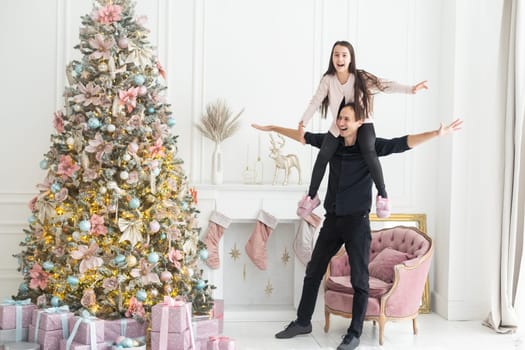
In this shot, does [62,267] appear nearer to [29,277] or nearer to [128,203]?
[29,277]

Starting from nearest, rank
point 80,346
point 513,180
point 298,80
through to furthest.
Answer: point 80,346, point 513,180, point 298,80

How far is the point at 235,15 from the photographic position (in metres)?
6.39

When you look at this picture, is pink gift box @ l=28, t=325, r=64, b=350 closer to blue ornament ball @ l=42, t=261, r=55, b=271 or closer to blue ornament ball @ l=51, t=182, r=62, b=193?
blue ornament ball @ l=42, t=261, r=55, b=271

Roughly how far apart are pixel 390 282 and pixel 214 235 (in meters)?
1.55

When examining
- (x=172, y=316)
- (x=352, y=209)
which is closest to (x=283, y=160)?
(x=352, y=209)

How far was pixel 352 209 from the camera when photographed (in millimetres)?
5422

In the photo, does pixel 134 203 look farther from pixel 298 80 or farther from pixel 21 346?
pixel 298 80

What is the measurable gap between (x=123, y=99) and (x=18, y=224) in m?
1.87

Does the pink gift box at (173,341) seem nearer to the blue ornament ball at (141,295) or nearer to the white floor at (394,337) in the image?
the blue ornament ball at (141,295)

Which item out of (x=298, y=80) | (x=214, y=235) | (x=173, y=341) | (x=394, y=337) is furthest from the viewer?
(x=298, y=80)

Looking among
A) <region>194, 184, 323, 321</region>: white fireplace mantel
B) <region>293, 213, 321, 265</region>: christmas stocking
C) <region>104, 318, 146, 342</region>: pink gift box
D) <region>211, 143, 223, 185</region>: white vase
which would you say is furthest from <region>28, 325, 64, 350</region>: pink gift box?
<region>293, 213, 321, 265</region>: christmas stocking

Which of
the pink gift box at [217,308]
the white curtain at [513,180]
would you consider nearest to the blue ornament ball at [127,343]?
the pink gift box at [217,308]

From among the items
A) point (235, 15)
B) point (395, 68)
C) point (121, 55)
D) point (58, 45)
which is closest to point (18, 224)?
point (58, 45)

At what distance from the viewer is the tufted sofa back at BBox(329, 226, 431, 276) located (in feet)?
19.5
